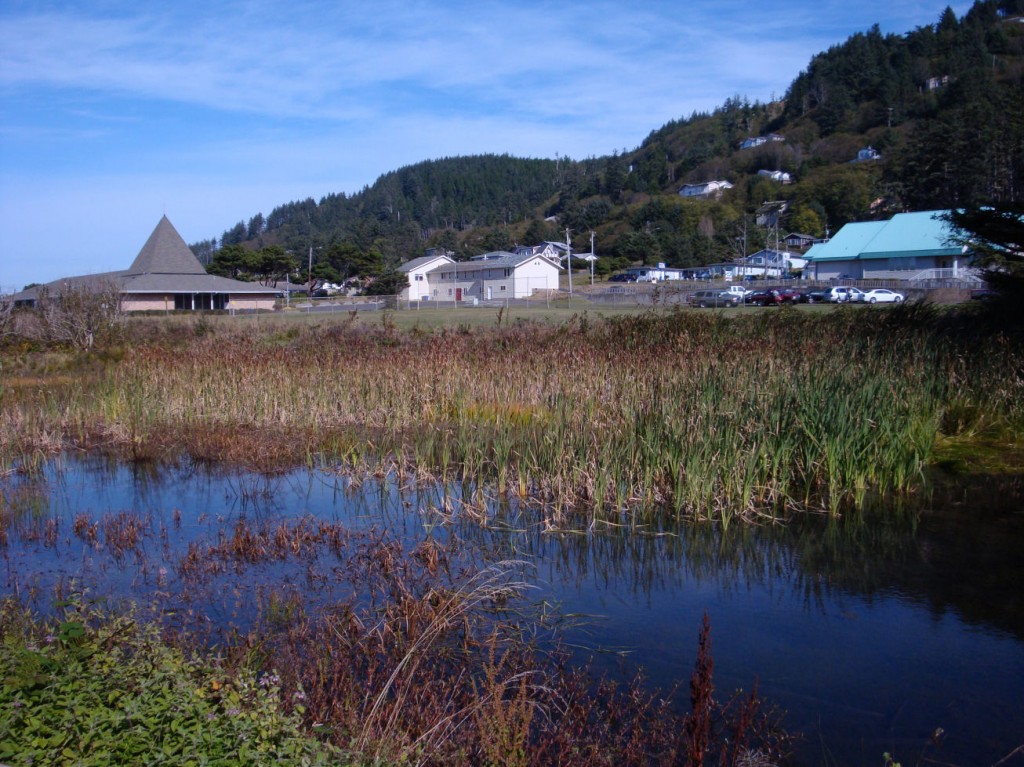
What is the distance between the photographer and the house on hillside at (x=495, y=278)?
7362 cm

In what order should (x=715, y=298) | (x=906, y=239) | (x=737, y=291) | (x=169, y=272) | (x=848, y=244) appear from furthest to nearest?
(x=848, y=244) → (x=906, y=239) → (x=169, y=272) → (x=737, y=291) → (x=715, y=298)

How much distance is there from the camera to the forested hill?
78250mm

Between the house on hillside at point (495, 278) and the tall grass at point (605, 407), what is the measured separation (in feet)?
181

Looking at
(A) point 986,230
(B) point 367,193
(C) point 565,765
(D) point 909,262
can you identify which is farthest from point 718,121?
(C) point 565,765

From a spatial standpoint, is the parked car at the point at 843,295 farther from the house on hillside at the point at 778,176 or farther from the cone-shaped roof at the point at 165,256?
the house on hillside at the point at 778,176

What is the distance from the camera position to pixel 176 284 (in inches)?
2124

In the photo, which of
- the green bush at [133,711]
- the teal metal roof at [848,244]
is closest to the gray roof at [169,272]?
the teal metal roof at [848,244]

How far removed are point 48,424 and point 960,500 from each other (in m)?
12.4

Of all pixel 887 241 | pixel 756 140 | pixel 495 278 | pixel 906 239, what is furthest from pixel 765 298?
pixel 756 140

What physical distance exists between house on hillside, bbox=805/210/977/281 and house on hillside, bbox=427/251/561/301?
69.7ft

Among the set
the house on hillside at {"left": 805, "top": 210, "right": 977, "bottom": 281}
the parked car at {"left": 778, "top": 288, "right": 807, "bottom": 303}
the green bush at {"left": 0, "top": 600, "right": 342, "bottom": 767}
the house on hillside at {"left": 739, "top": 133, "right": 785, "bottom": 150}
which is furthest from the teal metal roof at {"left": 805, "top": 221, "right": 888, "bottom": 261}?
the house on hillside at {"left": 739, "top": 133, "right": 785, "bottom": 150}

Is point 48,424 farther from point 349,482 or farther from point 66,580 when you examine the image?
point 66,580

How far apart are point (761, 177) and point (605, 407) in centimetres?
12256

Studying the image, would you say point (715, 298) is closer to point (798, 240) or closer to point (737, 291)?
point (737, 291)
